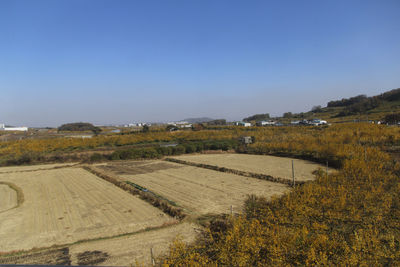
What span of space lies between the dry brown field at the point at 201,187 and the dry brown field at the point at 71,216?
69.4 inches

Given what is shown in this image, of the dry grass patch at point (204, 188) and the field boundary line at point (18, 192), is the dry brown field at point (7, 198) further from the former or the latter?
the dry grass patch at point (204, 188)

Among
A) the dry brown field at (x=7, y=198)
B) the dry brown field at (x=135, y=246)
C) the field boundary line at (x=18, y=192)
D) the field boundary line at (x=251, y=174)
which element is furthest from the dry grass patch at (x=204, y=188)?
the dry brown field at (x=7, y=198)

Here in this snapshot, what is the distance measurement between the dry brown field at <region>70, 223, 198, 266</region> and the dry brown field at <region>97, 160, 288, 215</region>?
206 cm

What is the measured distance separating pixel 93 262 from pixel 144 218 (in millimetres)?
3376

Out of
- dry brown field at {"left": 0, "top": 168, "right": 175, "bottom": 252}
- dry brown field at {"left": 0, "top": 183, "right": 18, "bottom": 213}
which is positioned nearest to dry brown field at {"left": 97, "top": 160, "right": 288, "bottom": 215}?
dry brown field at {"left": 0, "top": 168, "right": 175, "bottom": 252}

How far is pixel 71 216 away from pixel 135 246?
4625 mm

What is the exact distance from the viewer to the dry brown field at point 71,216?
318 inches

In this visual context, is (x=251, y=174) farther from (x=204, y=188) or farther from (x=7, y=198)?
(x=7, y=198)

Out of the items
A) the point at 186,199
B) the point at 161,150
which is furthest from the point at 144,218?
A: the point at 161,150

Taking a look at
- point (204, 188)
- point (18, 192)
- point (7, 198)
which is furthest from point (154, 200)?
point (18, 192)

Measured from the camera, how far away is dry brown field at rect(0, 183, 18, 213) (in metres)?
11.7

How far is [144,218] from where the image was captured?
9508mm

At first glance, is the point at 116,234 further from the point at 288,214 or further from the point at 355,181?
the point at 355,181

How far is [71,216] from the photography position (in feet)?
32.7
